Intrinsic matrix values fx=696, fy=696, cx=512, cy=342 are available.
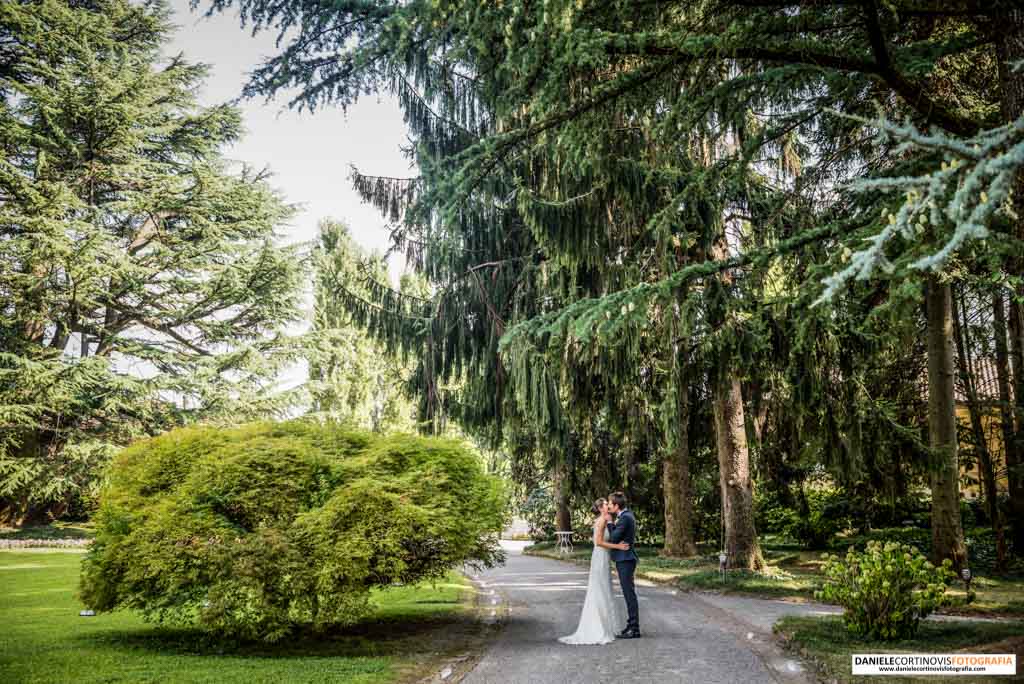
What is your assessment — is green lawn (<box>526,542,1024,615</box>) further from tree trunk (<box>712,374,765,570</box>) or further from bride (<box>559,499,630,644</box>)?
bride (<box>559,499,630,644</box>)

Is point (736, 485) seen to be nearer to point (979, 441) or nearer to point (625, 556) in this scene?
point (979, 441)

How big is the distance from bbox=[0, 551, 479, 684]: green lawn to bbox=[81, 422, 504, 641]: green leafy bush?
414mm

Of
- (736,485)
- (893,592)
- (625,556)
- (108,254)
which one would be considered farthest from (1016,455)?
(108,254)

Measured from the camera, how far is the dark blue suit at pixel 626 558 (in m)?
8.95

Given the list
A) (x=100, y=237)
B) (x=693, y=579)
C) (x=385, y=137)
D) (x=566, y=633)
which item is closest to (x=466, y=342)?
(x=385, y=137)

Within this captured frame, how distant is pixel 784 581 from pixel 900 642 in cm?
616

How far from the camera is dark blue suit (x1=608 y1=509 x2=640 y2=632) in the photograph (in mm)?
8953

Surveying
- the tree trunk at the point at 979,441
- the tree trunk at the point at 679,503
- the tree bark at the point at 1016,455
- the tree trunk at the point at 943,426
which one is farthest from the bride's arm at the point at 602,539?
the tree bark at the point at 1016,455

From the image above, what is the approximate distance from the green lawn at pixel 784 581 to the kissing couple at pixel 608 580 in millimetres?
4429

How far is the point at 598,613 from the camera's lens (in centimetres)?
880

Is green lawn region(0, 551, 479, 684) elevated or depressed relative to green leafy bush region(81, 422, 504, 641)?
depressed

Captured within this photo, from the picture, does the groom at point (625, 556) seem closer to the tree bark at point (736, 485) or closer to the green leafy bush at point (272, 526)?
the green leafy bush at point (272, 526)

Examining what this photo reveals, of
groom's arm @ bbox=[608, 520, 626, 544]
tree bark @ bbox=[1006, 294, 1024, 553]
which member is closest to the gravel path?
groom's arm @ bbox=[608, 520, 626, 544]

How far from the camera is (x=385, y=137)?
58.0ft
